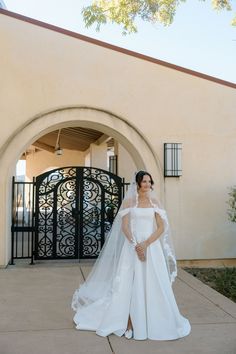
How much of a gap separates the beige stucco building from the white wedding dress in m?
4.02

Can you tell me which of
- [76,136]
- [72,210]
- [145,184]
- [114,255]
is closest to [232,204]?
[72,210]

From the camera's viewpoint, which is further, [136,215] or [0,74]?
[0,74]

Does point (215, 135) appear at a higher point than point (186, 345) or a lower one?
higher

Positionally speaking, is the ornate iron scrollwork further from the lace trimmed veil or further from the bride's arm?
the bride's arm

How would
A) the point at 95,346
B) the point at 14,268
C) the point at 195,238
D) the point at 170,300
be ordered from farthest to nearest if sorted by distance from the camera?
the point at 195,238 < the point at 14,268 < the point at 170,300 < the point at 95,346

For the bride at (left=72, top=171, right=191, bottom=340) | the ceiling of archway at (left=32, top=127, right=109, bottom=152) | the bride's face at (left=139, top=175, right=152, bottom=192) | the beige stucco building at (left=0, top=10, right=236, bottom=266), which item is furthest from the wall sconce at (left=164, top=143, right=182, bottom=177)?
the ceiling of archway at (left=32, top=127, right=109, bottom=152)

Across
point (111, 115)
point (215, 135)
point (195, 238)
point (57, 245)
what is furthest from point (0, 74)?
point (195, 238)

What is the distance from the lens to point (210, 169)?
8.66 m

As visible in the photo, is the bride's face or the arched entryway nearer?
the bride's face

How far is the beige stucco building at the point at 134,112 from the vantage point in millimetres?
8031

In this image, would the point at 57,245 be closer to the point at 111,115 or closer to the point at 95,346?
the point at 111,115

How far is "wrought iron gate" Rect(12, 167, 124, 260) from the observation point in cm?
855

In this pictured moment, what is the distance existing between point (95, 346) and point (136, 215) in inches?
57.5

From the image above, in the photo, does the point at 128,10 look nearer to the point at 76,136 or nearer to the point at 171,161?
the point at 171,161
